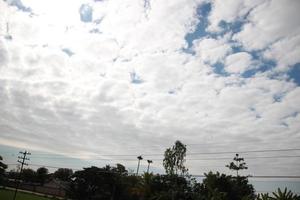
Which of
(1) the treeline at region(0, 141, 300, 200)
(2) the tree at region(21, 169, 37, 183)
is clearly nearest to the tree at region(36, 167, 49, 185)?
(2) the tree at region(21, 169, 37, 183)

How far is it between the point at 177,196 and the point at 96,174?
95.5 ft

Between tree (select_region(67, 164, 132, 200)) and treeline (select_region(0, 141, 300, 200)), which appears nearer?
treeline (select_region(0, 141, 300, 200))

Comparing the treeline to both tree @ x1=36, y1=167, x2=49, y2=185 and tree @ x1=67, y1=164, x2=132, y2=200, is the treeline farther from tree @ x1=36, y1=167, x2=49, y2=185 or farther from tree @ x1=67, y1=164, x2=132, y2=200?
tree @ x1=36, y1=167, x2=49, y2=185

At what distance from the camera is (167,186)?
62.2 metres

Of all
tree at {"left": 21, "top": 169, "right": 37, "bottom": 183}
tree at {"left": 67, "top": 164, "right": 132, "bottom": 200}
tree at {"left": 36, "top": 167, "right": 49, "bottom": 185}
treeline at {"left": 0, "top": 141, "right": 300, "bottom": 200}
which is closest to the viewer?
treeline at {"left": 0, "top": 141, "right": 300, "bottom": 200}

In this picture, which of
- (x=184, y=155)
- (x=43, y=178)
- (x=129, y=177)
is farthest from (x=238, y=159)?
(x=43, y=178)

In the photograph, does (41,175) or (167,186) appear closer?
(167,186)

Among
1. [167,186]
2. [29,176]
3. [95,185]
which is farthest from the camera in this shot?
[29,176]

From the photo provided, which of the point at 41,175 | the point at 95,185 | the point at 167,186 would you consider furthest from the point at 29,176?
the point at 167,186

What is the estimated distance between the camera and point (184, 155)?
65250 millimetres

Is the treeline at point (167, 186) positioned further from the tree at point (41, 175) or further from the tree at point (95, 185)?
the tree at point (41, 175)

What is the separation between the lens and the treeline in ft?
189

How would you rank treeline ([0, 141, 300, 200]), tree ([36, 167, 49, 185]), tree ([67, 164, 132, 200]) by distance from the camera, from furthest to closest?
tree ([36, 167, 49, 185])
tree ([67, 164, 132, 200])
treeline ([0, 141, 300, 200])

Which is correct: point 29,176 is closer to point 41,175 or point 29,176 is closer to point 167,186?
point 41,175
